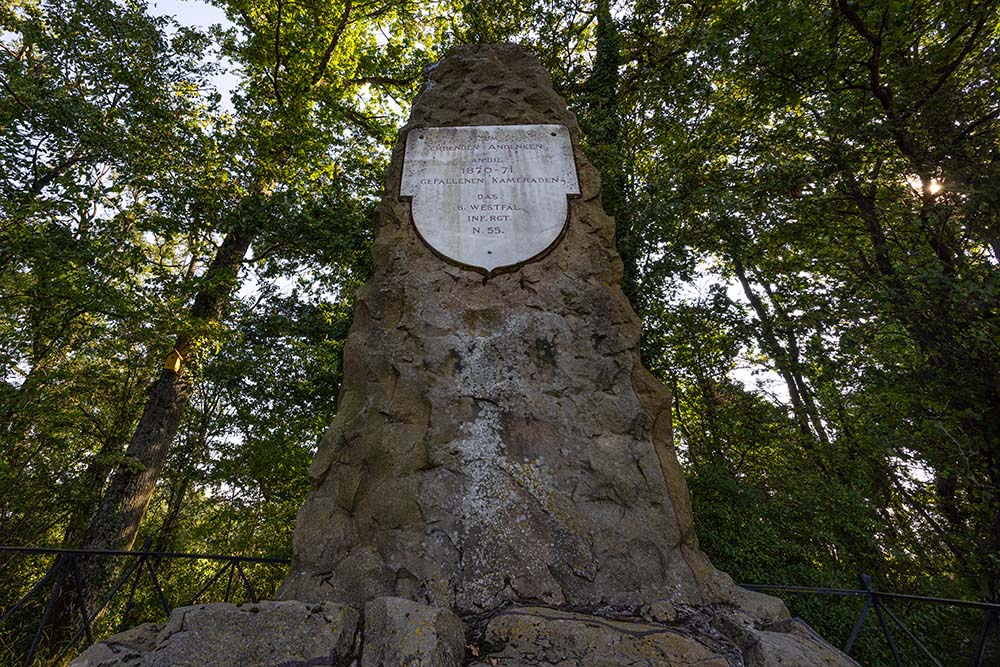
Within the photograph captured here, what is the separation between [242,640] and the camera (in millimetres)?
1642

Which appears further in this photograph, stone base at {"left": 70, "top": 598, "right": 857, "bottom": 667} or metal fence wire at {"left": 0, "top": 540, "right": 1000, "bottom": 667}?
metal fence wire at {"left": 0, "top": 540, "right": 1000, "bottom": 667}

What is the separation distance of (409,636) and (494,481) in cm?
79

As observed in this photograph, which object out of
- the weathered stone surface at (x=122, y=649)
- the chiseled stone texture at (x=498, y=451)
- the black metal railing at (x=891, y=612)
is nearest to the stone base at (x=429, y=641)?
the weathered stone surface at (x=122, y=649)

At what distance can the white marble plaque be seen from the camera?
10.00 feet

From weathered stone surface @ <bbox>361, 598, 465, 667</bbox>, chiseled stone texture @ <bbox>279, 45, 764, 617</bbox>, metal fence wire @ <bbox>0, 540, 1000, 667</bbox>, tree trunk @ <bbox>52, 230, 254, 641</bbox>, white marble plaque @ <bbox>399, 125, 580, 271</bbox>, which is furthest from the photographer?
tree trunk @ <bbox>52, 230, 254, 641</bbox>

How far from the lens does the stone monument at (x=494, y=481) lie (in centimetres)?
173

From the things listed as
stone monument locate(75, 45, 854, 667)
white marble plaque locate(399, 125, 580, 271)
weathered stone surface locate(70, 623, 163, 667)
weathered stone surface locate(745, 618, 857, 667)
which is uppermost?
white marble plaque locate(399, 125, 580, 271)

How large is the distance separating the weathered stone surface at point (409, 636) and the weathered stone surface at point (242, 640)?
0.33ft

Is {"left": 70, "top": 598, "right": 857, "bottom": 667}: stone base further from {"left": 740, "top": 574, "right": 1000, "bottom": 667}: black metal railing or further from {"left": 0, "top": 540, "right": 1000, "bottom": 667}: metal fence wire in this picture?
{"left": 740, "top": 574, "right": 1000, "bottom": 667}: black metal railing

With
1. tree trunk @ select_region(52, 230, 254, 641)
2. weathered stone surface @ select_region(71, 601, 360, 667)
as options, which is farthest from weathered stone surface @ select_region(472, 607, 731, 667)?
tree trunk @ select_region(52, 230, 254, 641)

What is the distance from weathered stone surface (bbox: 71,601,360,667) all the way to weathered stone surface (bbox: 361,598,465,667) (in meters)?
0.10

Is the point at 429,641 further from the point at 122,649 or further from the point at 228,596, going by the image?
the point at 228,596

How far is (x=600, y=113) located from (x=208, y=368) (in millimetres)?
6972

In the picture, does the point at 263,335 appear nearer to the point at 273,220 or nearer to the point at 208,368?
the point at 208,368
